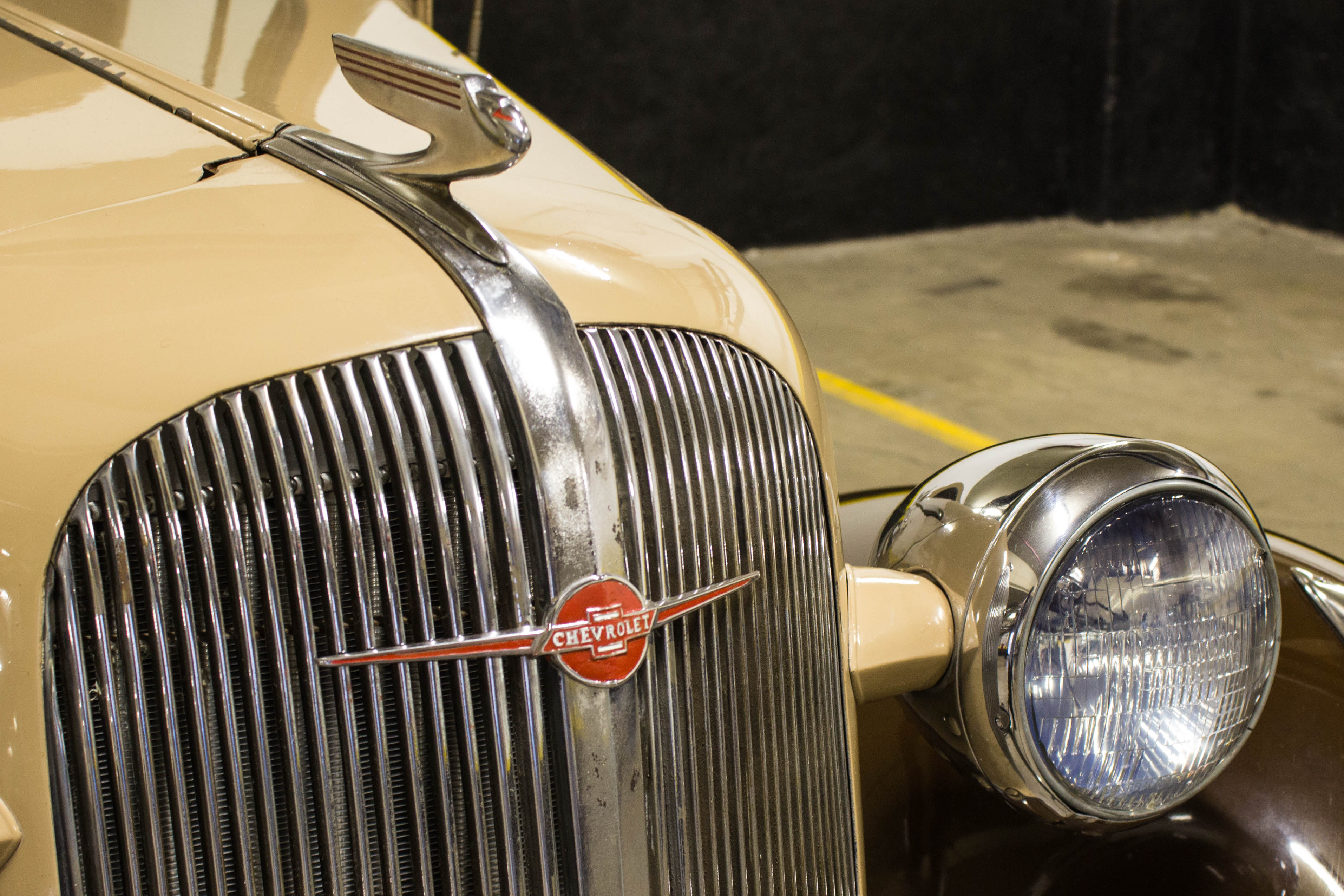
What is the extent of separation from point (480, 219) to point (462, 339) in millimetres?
122

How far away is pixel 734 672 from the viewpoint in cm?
103

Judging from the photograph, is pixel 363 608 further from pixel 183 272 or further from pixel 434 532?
pixel 183 272

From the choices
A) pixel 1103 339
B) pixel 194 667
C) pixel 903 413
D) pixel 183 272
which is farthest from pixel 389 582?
pixel 1103 339

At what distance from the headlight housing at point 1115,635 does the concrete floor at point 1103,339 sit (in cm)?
212

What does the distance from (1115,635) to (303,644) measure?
72 cm

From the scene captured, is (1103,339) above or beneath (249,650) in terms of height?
beneath

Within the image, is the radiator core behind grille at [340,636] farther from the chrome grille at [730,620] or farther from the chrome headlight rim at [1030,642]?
the chrome headlight rim at [1030,642]

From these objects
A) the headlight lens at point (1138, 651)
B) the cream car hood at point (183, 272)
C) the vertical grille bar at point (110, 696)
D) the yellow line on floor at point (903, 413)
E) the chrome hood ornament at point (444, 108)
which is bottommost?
the yellow line on floor at point (903, 413)

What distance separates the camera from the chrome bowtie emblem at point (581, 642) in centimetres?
84

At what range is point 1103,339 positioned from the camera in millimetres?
4910

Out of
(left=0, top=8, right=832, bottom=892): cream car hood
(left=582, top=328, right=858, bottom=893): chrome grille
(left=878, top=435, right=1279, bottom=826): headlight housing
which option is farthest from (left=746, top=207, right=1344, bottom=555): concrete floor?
(left=0, top=8, right=832, bottom=892): cream car hood

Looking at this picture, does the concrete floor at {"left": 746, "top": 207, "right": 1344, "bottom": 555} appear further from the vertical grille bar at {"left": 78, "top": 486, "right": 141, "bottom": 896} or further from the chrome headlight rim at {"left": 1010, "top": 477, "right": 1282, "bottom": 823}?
the vertical grille bar at {"left": 78, "top": 486, "right": 141, "bottom": 896}

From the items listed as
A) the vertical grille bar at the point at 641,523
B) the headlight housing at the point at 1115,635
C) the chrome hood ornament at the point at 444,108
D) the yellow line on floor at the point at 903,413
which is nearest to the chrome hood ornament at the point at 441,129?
the chrome hood ornament at the point at 444,108

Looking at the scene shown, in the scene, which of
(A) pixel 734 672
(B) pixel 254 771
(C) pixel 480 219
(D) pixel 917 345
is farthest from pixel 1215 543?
(D) pixel 917 345
